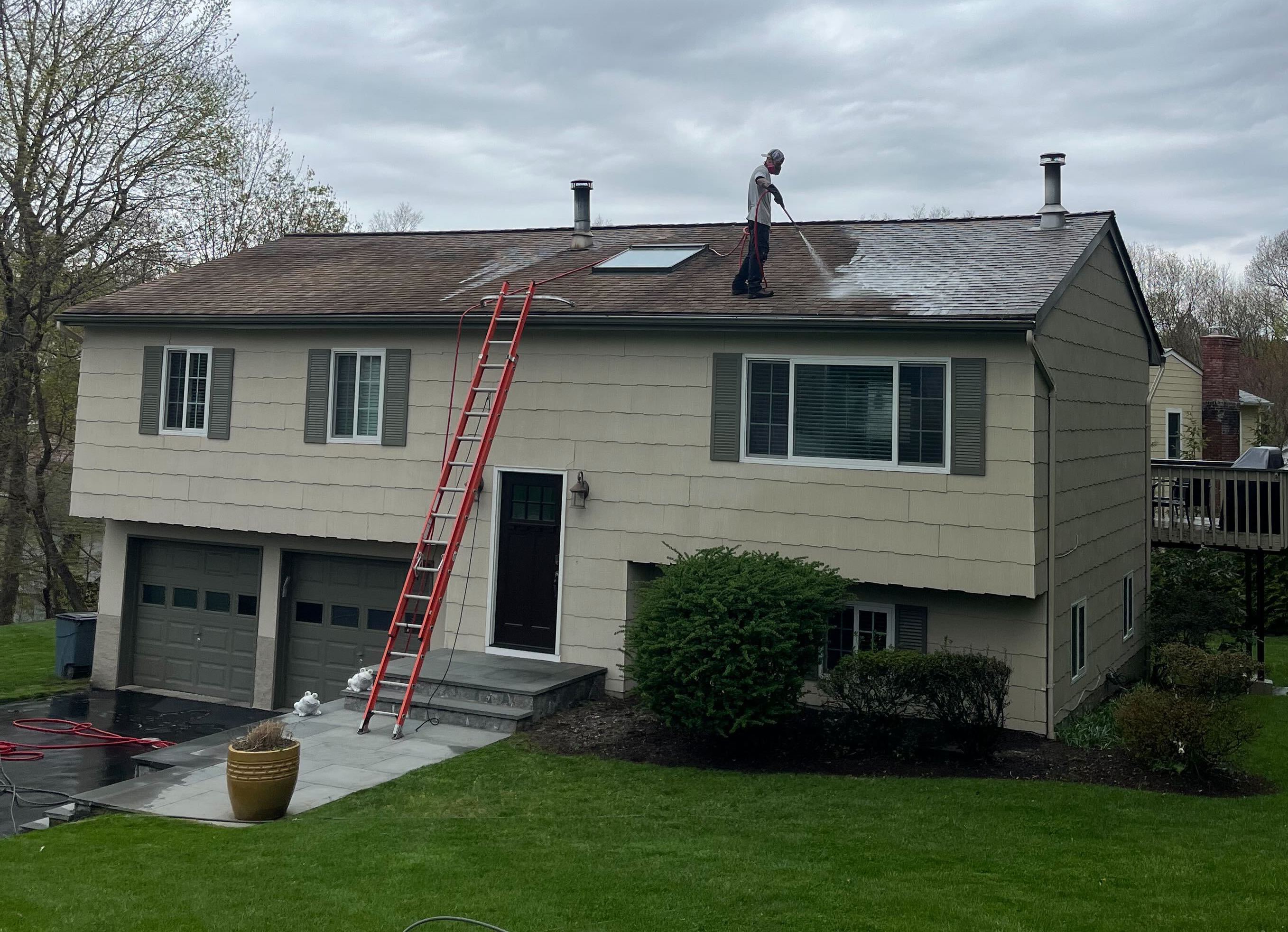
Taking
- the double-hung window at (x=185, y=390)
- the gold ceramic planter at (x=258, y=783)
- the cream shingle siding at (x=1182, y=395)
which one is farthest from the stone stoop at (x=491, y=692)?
the cream shingle siding at (x=1182, y=395)

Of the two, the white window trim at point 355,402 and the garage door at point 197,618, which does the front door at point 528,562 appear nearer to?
the white window trim at point 355,402

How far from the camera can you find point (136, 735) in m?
13.9

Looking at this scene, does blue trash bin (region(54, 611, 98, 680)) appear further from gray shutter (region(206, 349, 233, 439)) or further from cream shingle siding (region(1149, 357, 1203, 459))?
cream shingle siding (region(1149, 357, 1203, 459))

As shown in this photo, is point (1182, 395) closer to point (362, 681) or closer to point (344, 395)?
point (344, 395)

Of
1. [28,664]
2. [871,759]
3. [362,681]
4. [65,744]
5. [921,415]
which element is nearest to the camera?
[871,759]

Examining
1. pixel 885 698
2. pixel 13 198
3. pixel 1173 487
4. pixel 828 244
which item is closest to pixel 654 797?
pixel 885 698

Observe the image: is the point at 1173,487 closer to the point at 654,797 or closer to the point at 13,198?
the point at 654,797

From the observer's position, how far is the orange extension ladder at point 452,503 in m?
11.7

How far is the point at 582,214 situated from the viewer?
55.4 feet

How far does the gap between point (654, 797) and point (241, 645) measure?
9041 mm

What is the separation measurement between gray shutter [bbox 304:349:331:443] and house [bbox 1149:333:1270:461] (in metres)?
24.1

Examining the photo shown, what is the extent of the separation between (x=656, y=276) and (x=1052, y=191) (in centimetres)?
519

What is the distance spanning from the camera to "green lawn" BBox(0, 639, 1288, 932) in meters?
6.54

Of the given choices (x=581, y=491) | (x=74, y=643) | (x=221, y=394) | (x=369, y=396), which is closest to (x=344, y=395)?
(x=369, y=396)
